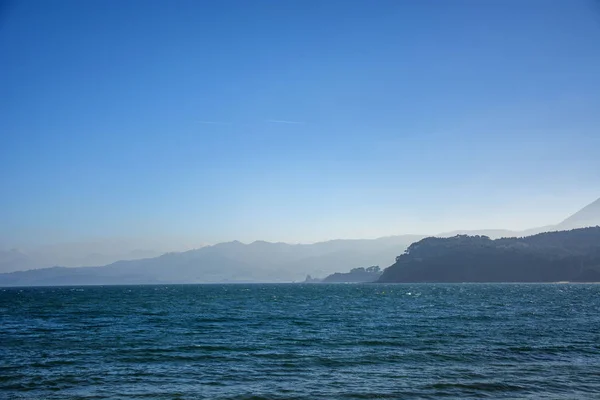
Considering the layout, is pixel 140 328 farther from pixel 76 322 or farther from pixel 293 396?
pixel 293 396

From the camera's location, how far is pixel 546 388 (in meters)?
22.8

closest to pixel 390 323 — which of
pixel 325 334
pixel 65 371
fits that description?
pixel 325 334

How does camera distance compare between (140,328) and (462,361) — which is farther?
(140,328)

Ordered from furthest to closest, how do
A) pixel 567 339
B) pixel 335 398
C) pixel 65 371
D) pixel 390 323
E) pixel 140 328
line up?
pixel 390 323 < pixel 140 328 < pixel 567 339 < pixel 65 371 < pixel 335 398

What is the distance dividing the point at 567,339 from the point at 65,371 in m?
38.8

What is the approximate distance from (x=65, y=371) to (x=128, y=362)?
3746 millimetres

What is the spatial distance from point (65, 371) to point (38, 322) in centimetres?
3270

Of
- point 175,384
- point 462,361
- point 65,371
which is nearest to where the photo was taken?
point 175,384

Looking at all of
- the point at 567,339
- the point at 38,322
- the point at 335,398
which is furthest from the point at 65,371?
the point at 567,339

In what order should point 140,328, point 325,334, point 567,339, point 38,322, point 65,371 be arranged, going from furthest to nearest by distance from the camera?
point 38,322 < point 140,328 < point 325,334 < point 567,339 < point 65,371

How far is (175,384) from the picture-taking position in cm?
2398

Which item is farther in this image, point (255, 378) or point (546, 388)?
point (255, 378)

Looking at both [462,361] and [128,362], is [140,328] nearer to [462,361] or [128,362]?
[128,362]

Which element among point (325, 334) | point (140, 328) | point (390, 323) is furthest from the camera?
point (390, 323)
